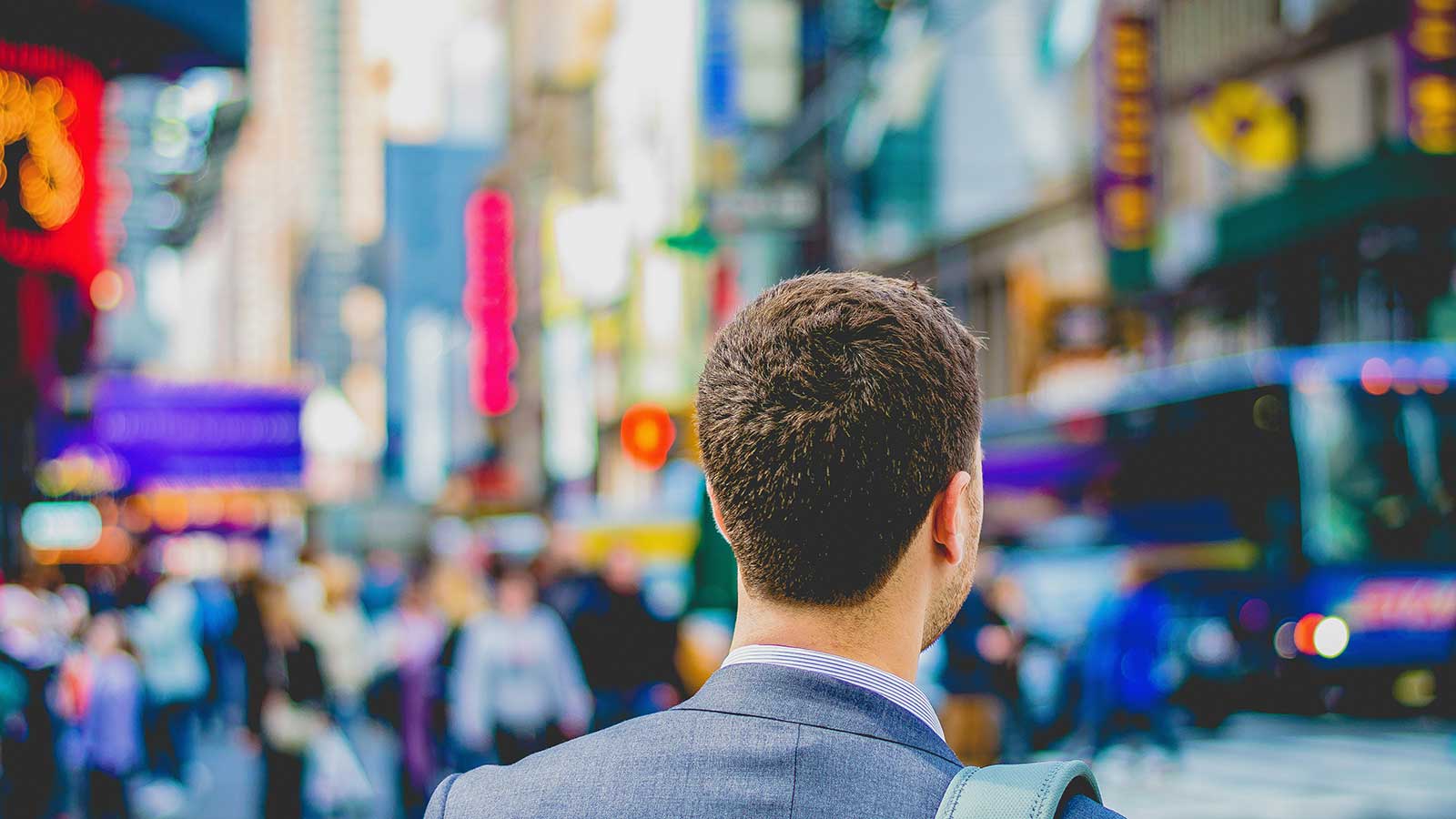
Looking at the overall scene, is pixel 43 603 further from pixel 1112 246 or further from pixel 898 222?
pixel 898 222

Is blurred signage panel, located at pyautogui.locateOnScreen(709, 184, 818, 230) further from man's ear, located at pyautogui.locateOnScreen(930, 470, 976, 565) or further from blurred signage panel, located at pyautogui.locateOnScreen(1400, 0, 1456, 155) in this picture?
man's ear, located at pyautogui.locateOnScreen(930, 470, 976, 565)

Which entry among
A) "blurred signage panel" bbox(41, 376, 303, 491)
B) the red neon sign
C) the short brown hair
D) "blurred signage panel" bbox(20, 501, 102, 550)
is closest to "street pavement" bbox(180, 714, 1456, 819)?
"blurred signage panel" bbox(41, 376, 303, 491)

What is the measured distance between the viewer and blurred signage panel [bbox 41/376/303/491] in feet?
67.8

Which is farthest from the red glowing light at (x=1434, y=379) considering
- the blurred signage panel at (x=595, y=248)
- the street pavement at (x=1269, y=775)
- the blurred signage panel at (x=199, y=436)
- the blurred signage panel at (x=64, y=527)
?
the blurred signage panel at (x=595, y=248)

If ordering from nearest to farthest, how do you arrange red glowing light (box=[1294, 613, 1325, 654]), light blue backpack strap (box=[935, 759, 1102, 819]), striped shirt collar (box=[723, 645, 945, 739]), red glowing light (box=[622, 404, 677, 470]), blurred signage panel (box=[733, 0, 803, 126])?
light blue backpack strap (box=[935, 759, 1102, 819]) < striped shirt collar (box=[723, 645, 945, 739]) < red glowing light (box=[1294, 613, 1325, 654]) < red glowing light (box=[622, 404, 677, 470]) < blurred signage panel (box=[733, 0, 803, 126])

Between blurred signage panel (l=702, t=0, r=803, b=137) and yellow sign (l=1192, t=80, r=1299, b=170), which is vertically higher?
blurred signage panel (l=702, t=0, r=803, b=137)

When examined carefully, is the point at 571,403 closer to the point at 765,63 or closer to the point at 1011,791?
the point at 765,63

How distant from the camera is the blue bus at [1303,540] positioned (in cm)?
1405

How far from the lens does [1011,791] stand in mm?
1430

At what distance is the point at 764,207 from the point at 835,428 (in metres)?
13.4

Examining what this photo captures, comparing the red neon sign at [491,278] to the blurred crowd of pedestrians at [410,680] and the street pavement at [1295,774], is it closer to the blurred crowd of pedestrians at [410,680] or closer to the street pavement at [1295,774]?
the blurred crowd of pedestrians at [410,680]

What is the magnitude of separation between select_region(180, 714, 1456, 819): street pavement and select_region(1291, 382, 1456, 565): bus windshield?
170 cm

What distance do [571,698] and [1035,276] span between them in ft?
79.8

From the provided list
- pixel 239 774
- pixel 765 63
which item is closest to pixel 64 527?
pixel 765 63
